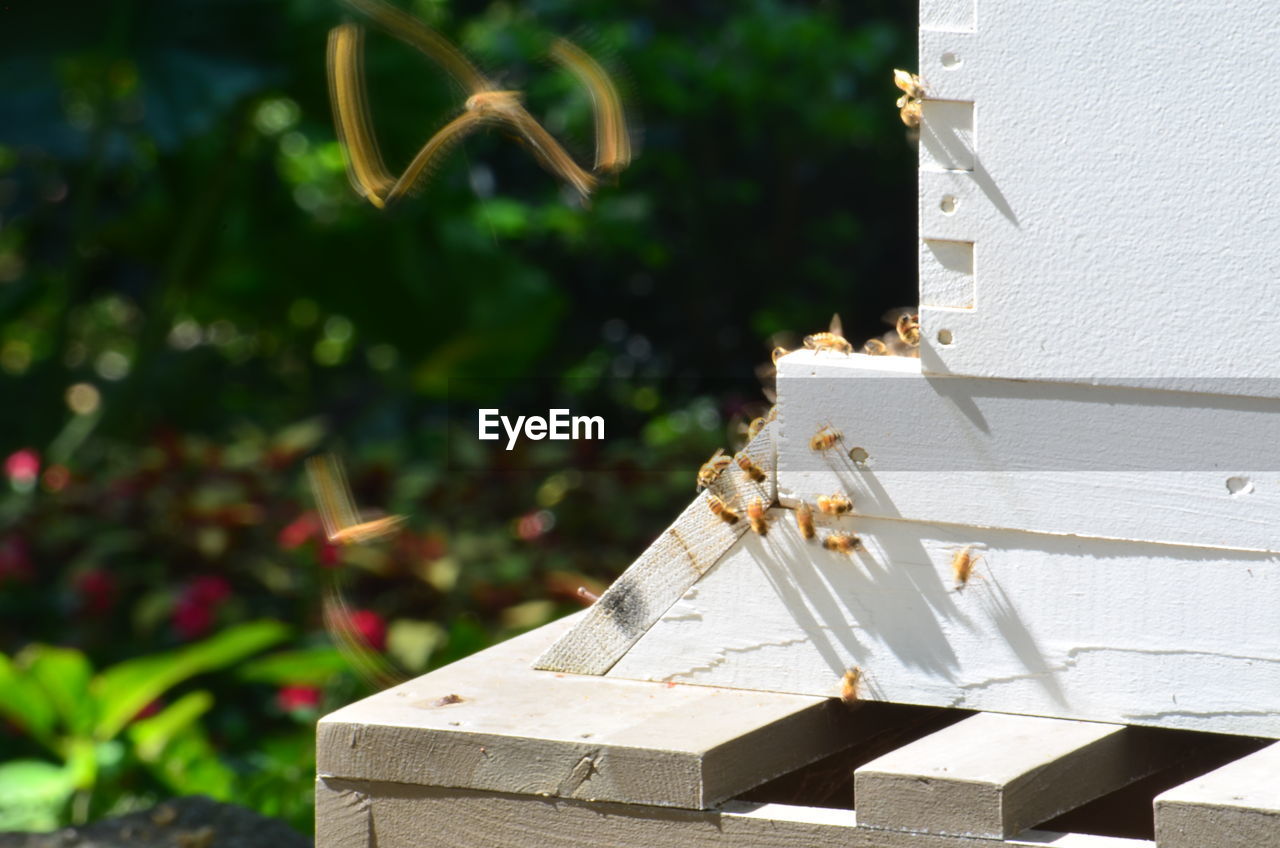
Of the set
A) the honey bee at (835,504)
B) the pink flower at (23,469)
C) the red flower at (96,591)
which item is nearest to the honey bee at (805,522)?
the honey bee at (835,504)

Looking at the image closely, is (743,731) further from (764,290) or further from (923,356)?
(764,290)

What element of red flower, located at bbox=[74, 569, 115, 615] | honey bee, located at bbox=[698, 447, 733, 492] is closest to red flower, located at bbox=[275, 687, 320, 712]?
red flower, located at bbox=[74, 569, 115, 615]

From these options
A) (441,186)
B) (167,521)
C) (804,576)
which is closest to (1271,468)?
(804,576)

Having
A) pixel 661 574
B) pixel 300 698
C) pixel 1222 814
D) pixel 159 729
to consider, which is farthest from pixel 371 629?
pixel 1222 814

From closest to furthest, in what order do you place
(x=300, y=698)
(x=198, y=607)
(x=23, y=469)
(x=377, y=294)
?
(x=300, y=698) → (x=198, y=607) → (x=23, y=469) → (x=377, y=294)

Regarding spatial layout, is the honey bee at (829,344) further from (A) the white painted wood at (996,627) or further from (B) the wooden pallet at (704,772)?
(B) the wooden pallet at (704,772)

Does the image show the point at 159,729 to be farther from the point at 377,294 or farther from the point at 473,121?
the point at 377,294

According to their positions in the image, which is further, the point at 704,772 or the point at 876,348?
the point at 876,348
